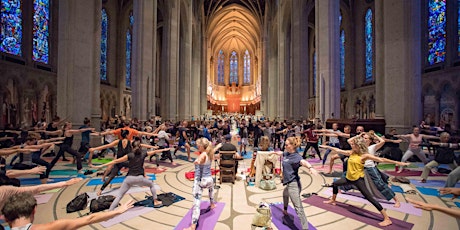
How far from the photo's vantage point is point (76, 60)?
10898mm

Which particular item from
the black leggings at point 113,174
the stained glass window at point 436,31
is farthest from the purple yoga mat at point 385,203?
the stained glass window at point 436,31

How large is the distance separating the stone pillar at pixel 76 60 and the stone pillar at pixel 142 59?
4194 millimetres

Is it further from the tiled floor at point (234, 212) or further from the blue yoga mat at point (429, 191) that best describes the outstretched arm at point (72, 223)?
the blue yoga mat at point (429, 191)

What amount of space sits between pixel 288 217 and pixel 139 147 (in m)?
3.55

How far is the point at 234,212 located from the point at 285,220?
43.2 inches

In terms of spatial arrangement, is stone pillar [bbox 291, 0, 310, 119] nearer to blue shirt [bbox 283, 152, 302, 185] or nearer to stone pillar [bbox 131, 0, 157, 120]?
stone pillar [bbox 131, 0, 157, 120]

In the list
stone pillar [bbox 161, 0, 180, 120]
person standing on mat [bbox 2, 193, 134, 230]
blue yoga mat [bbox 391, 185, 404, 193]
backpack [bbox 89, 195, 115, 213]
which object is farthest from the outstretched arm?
stone pillar [bbox 161, 0, 180, 120]

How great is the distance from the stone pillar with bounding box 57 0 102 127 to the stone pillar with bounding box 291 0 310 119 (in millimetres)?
16540

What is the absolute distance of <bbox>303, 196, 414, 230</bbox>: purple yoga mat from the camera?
4.33 meters

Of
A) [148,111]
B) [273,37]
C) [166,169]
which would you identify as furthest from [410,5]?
[273,37]

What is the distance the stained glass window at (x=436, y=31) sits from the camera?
61.6ft

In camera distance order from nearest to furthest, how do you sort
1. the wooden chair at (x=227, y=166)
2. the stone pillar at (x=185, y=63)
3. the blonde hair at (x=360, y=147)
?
the blonde hair at (x=360, y=147) < the wooden chair at (x=227, y=166) < the stone pillar at (x=185, y=63)

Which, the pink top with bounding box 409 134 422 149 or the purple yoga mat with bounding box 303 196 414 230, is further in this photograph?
the pink top with bounding box 409 134 422 149

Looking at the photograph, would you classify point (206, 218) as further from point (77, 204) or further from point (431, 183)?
point (431, 183)
